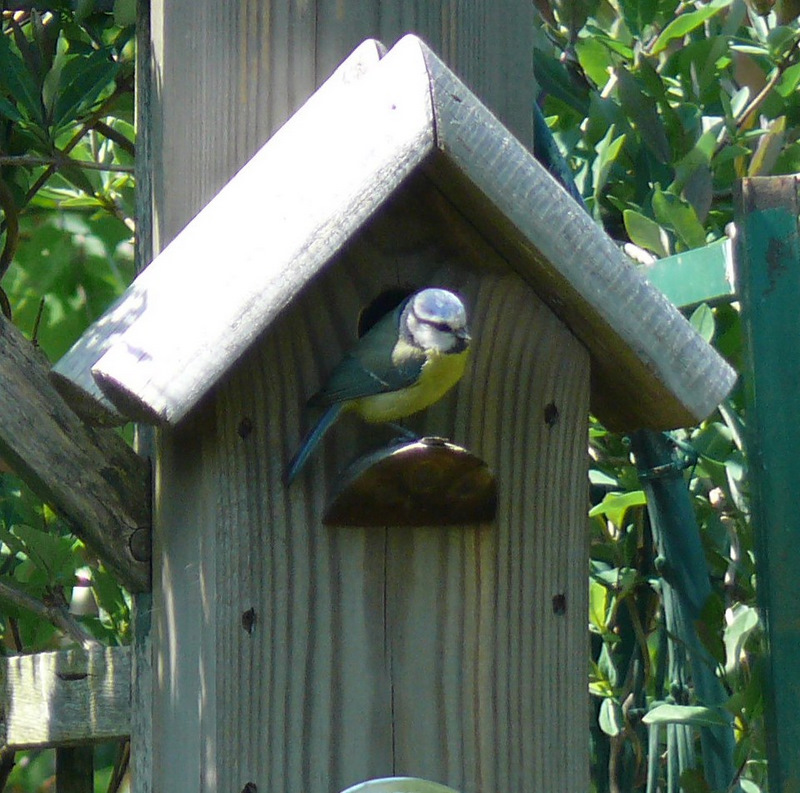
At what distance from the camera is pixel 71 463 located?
1.65m

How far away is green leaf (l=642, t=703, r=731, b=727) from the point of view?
210 cm

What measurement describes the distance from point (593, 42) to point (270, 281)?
4.26ft

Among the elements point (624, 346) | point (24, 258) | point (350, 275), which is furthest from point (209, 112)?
point (24, 258)

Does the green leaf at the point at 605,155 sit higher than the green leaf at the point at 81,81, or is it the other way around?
the green leaf at the point at 81,81

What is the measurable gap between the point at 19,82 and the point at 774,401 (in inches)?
55.1

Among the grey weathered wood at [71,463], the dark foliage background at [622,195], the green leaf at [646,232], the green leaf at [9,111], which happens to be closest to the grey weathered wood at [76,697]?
the grey weathered wood at [71,463]

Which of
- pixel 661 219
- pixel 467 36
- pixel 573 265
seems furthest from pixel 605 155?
pixel 573 265

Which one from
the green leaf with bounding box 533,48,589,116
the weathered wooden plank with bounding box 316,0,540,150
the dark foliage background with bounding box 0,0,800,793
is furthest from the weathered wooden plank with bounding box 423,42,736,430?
the green leaf with bounding box 533,48,589,116

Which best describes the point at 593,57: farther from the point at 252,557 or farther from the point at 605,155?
the point at 252,557

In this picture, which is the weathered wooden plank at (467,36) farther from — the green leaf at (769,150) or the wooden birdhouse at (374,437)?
the green leaf at (769,150)

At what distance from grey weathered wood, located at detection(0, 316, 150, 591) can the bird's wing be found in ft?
0.92

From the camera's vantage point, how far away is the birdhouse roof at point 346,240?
1.50m

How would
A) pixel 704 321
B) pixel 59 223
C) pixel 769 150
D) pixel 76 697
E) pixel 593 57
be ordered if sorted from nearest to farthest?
1. pixel 76 697
2. pixel 704 321
3. pixel 769 150
4. pixel 593 57
5. pixel 59 223

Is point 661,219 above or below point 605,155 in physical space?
below
